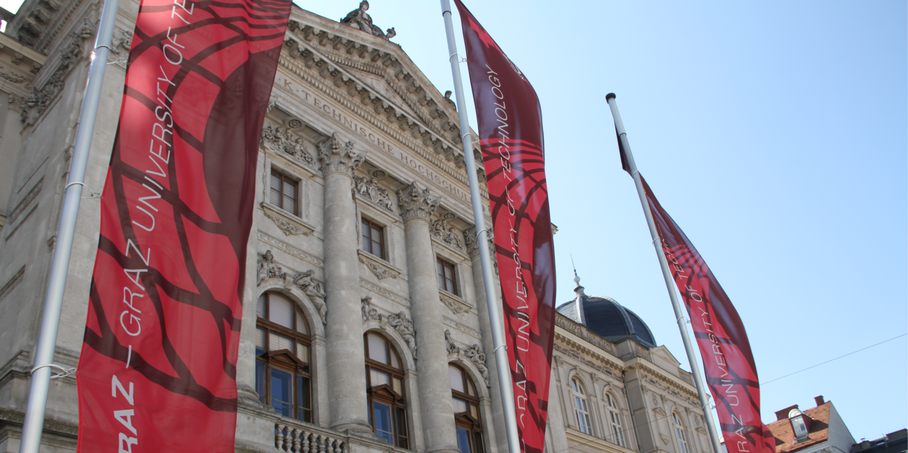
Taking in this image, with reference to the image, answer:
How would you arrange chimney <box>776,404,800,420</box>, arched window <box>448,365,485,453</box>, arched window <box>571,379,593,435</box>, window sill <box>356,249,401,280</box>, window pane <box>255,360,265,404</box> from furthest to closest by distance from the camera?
chimney <box>776,404,800,420</box>, arched window <box>571,379,593,435</box>, arched window <box>448,365,485,453</box>, window sill <box>356,249,401,280</box>, window pane <box>255,360,265,404</box>

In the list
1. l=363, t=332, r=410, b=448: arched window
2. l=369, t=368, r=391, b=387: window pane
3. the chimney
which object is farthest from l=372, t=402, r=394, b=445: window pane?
the chimney

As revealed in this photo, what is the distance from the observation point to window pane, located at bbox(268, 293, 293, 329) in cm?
1583

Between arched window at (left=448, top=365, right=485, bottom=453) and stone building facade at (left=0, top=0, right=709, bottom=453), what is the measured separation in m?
0.05

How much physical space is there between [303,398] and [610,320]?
82.2 feet

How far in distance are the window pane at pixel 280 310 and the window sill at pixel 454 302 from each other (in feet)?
16.9

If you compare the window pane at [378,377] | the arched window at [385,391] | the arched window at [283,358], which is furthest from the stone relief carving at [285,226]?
the window pane at [378,377]

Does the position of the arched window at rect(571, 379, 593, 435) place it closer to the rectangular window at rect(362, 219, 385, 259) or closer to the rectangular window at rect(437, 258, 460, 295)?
the rectangular window at rect(437, 258, 460, 295)

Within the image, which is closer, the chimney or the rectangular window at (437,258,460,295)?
the rectangular window at (437,258,460,295)

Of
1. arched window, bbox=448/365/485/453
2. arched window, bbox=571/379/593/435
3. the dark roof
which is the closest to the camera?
arched window, bbox=448/365/485/453

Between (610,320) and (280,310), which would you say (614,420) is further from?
(280,310)

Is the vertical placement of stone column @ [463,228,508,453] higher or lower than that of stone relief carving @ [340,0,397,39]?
lower

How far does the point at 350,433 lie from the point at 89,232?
614cm

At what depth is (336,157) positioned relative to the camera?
62.9ft

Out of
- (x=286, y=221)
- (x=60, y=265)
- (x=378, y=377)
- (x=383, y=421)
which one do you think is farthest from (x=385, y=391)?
(x=60, y=265)
